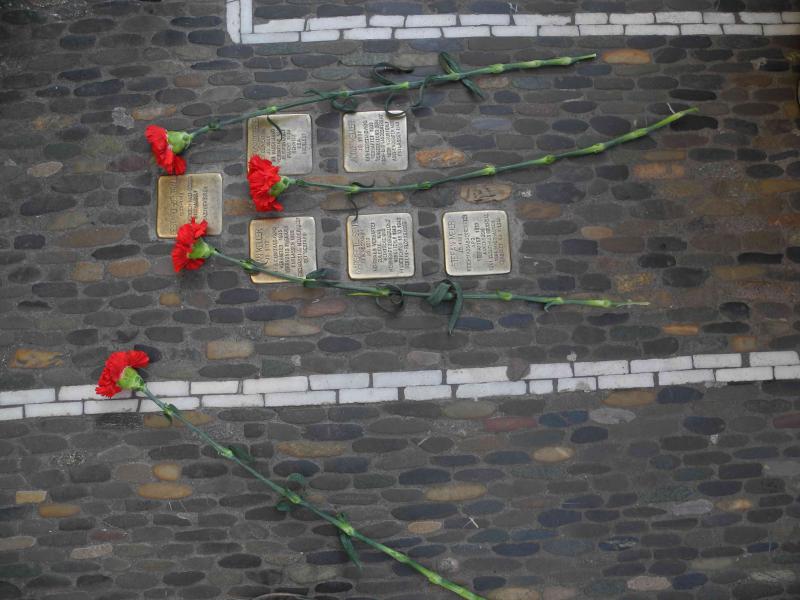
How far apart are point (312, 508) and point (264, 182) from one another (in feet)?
5.65

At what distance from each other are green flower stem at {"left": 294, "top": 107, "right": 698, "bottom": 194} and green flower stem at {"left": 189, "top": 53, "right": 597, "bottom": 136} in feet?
1.46

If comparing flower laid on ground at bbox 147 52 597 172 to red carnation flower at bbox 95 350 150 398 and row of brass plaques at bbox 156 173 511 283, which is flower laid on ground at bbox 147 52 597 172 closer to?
row of brass plaques at bbox 156 173 511 283

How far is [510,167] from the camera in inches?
185

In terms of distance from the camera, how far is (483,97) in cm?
482

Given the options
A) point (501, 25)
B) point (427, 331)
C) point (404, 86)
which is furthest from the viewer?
point (501, 25)

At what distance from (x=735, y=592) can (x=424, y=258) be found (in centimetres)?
245

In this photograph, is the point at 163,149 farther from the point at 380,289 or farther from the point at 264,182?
the point at 380,289

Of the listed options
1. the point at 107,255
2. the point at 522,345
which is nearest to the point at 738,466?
the point at 522,345

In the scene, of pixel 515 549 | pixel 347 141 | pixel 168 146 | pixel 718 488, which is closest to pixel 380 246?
pixel 347 141

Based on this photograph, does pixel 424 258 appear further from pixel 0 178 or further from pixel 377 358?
pixel 0 178

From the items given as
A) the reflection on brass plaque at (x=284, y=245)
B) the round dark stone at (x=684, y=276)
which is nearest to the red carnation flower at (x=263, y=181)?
the reflection on brass plaque at (x=284, y=245)

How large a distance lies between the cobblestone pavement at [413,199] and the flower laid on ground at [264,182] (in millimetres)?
154

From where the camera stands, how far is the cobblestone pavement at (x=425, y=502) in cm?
453

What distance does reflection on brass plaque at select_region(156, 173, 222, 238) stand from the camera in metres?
4.72
